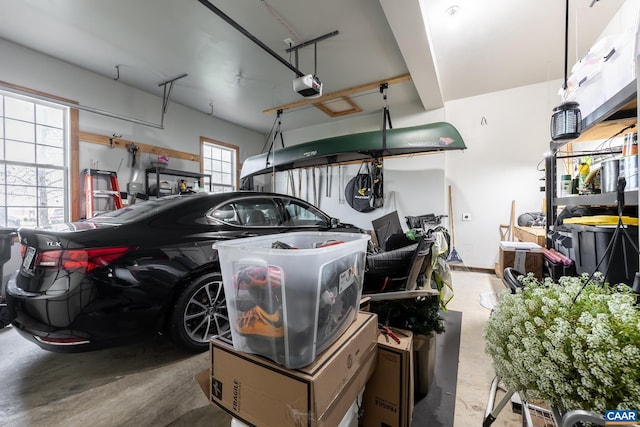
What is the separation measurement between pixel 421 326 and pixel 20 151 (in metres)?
5.38

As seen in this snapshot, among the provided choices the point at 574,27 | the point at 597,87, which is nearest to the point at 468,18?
the point at 574,27

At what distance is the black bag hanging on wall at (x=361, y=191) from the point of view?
5.32 m

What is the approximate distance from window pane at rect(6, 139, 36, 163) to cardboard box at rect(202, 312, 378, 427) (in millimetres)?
4596

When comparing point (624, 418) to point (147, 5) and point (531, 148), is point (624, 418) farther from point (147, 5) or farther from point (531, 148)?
point (531, 148)

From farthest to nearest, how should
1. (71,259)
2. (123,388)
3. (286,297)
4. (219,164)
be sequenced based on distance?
(219,164) → (123,388) → (71,259) → (286,297)

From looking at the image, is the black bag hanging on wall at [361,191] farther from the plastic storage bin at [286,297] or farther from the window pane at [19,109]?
the window pane at [19,109]

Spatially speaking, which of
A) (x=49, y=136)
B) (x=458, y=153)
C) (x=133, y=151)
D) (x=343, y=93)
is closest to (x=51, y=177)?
(x=49, y=136)

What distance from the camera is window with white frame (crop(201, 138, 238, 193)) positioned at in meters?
5.73

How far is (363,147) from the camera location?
4.06m

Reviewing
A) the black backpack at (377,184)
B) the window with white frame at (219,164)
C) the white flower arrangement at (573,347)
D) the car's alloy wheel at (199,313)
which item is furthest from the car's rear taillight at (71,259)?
the window with white frame at (219,164)

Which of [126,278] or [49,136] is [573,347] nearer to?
[126,278]

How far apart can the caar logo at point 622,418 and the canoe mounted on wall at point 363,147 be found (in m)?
3.58

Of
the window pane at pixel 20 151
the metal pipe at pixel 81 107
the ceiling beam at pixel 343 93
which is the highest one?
the ceiling beam at pixel 343 93

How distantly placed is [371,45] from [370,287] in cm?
308
